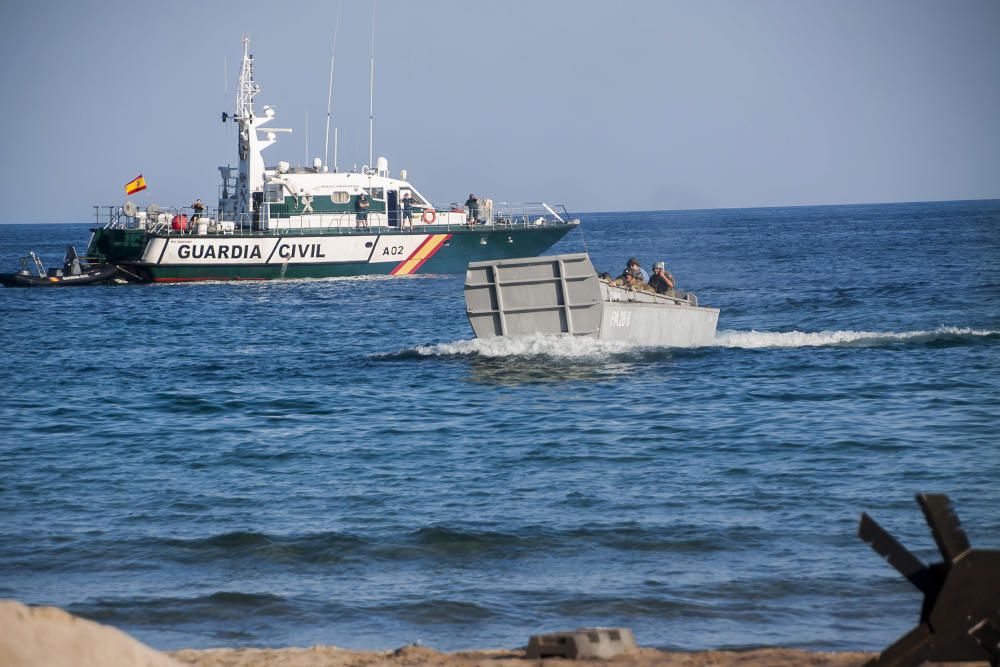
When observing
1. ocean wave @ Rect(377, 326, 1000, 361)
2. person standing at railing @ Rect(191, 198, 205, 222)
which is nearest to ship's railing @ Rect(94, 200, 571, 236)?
person standing at railing @ Rect(191, 198, 205, 222)

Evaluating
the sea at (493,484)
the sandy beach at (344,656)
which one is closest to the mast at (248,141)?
the sea at (493,484)

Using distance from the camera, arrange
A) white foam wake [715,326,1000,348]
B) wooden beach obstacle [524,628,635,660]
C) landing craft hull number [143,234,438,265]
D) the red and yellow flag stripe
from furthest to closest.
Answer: the red and yellow flag stripe → landing craft hull number [143,234,438,265] → white foam wake [715,326,1000,348] → wooden beach obstacle [524,628,635,660]

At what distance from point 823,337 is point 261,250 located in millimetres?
24713

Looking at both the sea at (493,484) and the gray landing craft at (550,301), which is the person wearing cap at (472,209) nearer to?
the sea at (493,484)

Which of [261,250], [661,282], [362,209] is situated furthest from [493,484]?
[362,209]

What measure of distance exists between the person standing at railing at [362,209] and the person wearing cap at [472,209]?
444 cm

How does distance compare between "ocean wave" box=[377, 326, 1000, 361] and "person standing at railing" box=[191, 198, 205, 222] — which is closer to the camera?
"ocean wave" box=[377, 326, 1000, 361]

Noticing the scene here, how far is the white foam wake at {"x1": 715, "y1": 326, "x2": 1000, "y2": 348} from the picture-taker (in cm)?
2391

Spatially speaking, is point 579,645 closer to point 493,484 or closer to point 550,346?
point 493,484

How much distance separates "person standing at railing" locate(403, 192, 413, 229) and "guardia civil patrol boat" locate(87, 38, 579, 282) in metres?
0.05

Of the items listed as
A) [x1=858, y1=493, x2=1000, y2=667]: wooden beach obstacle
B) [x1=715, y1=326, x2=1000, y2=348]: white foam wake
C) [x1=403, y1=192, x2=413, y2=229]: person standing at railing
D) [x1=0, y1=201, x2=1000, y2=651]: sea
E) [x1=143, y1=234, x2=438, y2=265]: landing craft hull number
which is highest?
[x1=403, y1=192, x2=413, y2=229]: person standing at railing

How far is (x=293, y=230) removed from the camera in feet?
145

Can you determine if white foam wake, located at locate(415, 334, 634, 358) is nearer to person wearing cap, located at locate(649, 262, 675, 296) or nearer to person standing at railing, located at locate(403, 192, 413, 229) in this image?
Result: person wearing cap, located at locate(649, 262, 675, 296)

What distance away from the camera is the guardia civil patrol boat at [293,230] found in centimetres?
4388
